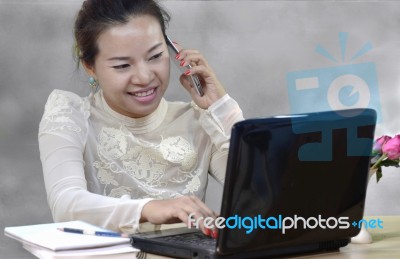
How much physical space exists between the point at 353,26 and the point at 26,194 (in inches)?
63.9

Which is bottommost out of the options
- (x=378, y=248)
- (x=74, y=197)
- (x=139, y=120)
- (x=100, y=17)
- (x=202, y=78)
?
(x=378, y=248)

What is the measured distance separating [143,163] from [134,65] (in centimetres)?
30

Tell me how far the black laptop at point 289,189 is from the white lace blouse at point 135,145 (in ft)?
2.34

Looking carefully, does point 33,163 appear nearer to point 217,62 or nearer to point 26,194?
point 26,194

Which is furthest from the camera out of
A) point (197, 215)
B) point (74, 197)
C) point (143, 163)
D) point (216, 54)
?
point (216, 54)

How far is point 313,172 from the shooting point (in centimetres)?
140

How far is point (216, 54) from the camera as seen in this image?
3486 millimetres

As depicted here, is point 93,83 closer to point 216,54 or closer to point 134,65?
point 134,65

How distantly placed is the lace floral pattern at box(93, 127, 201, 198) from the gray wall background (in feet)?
3.73

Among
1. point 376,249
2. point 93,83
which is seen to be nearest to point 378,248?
point 376,249

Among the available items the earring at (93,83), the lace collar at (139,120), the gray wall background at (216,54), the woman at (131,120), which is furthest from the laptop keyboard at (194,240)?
the gray wall background at (216,54)

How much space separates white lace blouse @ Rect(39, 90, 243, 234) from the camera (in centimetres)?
218

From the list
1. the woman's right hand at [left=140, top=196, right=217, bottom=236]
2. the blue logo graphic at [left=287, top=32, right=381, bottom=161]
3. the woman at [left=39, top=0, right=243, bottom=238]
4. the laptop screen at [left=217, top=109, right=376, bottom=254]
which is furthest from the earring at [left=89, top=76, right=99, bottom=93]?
the laptop screen at [left=217, top=109, right=376, bottom=254]

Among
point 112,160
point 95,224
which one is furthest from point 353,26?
point 95,224
